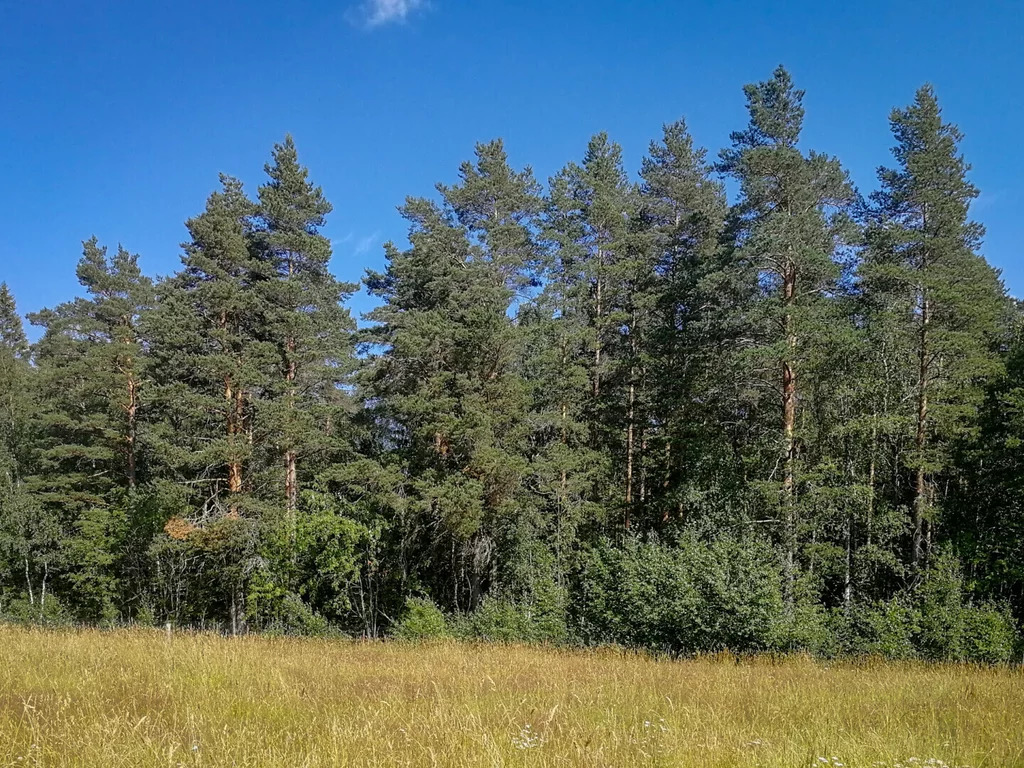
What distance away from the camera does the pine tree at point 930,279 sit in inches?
643

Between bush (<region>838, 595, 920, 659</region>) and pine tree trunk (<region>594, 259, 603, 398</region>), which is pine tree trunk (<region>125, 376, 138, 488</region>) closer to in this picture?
pine tree trunk (<region>594, 259, 603, 398</region>)

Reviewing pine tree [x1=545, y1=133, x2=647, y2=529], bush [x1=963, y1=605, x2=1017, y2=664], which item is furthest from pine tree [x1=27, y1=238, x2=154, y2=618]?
bush [x1=963, y1=605, x2=1017, y2=664]

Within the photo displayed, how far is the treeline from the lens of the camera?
15.6 meters

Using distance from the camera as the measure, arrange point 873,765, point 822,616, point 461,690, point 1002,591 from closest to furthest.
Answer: point 873,765, point 461,690, point 822,616, point 1002,591

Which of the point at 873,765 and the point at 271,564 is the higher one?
the point at 873,765

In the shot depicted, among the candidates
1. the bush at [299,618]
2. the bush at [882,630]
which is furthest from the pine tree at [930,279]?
the bush at [299,618]

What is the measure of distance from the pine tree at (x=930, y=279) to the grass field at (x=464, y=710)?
34.1 ft

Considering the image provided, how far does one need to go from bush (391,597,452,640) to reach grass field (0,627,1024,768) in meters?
8.64

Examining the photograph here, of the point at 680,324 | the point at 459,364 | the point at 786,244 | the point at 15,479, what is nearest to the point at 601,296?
the point at 680,324

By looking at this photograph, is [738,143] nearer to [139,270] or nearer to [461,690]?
[461,690]

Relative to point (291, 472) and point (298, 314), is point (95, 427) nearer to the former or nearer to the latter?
point (291, 472)

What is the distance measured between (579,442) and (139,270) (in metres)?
21.7

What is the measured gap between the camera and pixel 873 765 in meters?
3.90

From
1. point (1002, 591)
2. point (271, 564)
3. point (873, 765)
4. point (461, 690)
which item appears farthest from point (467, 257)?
point (1002, 591)
